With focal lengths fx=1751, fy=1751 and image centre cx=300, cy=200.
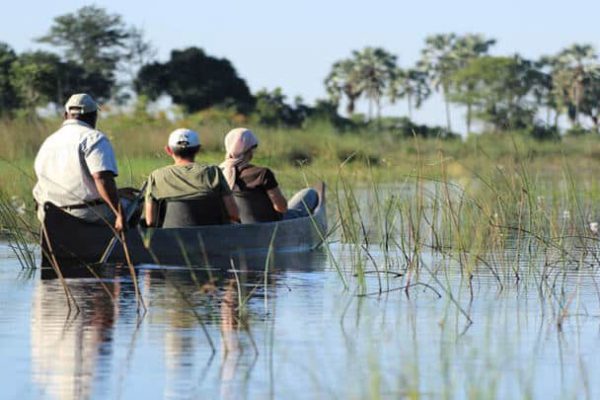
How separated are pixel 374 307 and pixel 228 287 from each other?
1.46 metres

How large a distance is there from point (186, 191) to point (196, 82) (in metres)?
62.6

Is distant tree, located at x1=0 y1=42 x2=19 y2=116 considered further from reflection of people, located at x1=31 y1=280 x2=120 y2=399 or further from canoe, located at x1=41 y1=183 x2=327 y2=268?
reflection of people, located at x1=31 y1=280 x2=120 y2=399

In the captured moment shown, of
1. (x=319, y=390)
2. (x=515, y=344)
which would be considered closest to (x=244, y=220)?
(x=515, y=344)

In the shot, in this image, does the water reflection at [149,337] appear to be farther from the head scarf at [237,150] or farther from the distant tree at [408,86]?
the distant tree at [408,86]

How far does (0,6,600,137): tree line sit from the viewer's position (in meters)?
71.5

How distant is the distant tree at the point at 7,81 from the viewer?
61.7m

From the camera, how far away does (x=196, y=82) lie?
75.9 metres

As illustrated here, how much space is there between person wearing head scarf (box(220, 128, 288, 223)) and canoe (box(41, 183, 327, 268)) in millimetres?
186

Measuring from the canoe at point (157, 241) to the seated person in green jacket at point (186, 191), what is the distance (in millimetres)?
198

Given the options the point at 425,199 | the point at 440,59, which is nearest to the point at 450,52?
the point at 440,59

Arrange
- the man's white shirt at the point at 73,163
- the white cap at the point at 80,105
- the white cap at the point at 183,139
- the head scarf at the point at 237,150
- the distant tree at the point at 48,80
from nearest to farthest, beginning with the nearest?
the man's white shirt at the point at 73,163 → the white cap at the point at 80,105 → the white cap at the point at 183,139 → the head scarf at the point at 237,150 → the distant tree at the point at 48,80

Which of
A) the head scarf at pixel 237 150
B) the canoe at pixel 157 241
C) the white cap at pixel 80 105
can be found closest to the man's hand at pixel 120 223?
the canoe at pixel 157 241

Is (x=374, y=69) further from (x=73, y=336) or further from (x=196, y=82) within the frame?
(x=73, y=336)

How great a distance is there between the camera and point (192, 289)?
11.3m
